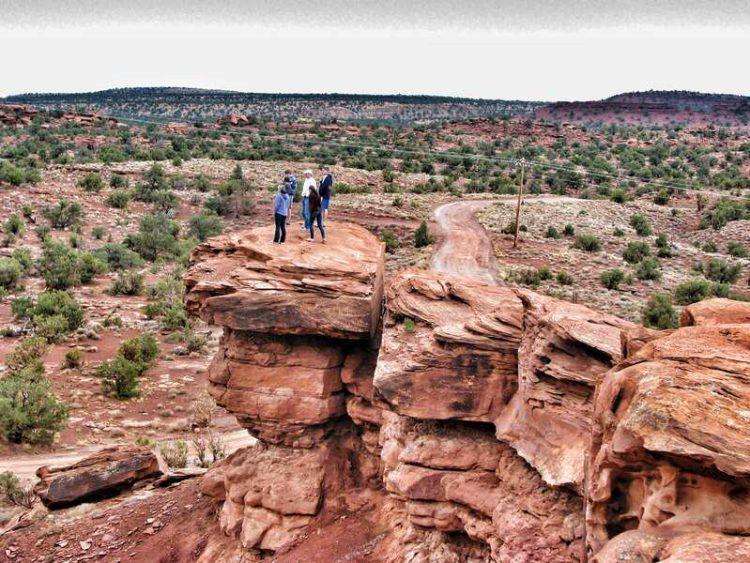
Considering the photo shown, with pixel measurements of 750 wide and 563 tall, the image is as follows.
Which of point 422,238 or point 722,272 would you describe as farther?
point 422,238

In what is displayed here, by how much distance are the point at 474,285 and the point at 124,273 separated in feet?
88.8

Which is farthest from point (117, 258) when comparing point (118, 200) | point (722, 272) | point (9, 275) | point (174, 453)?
point (722, 272)

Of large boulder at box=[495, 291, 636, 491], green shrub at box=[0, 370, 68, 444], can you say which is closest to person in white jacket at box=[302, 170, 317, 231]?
large boulder at box=[495, 291, 636, 491]

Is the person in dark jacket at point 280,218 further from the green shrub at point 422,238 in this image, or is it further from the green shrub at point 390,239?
the green shrub at point 422,238

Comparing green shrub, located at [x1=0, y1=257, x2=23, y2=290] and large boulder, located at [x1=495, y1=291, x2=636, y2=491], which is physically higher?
large boulder, located at [x1=495, y1=291, x2=636, y2=491]

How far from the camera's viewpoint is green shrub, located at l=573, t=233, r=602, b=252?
123 feet

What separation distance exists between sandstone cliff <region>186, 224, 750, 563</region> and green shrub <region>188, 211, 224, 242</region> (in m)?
28.0

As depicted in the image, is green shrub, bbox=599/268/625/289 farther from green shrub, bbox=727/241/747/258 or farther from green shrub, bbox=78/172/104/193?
green shrub, bbox=78/172/104/193

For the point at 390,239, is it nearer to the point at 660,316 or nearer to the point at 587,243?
the point at 587,243

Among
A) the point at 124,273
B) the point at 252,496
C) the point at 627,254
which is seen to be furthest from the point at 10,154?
the point at 252,496

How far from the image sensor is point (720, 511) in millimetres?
5023

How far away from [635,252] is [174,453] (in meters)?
27.6

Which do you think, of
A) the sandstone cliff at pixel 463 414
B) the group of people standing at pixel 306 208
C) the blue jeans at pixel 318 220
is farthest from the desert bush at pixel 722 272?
the group of people standing at pixel 306 208

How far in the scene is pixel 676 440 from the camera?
506 cm
